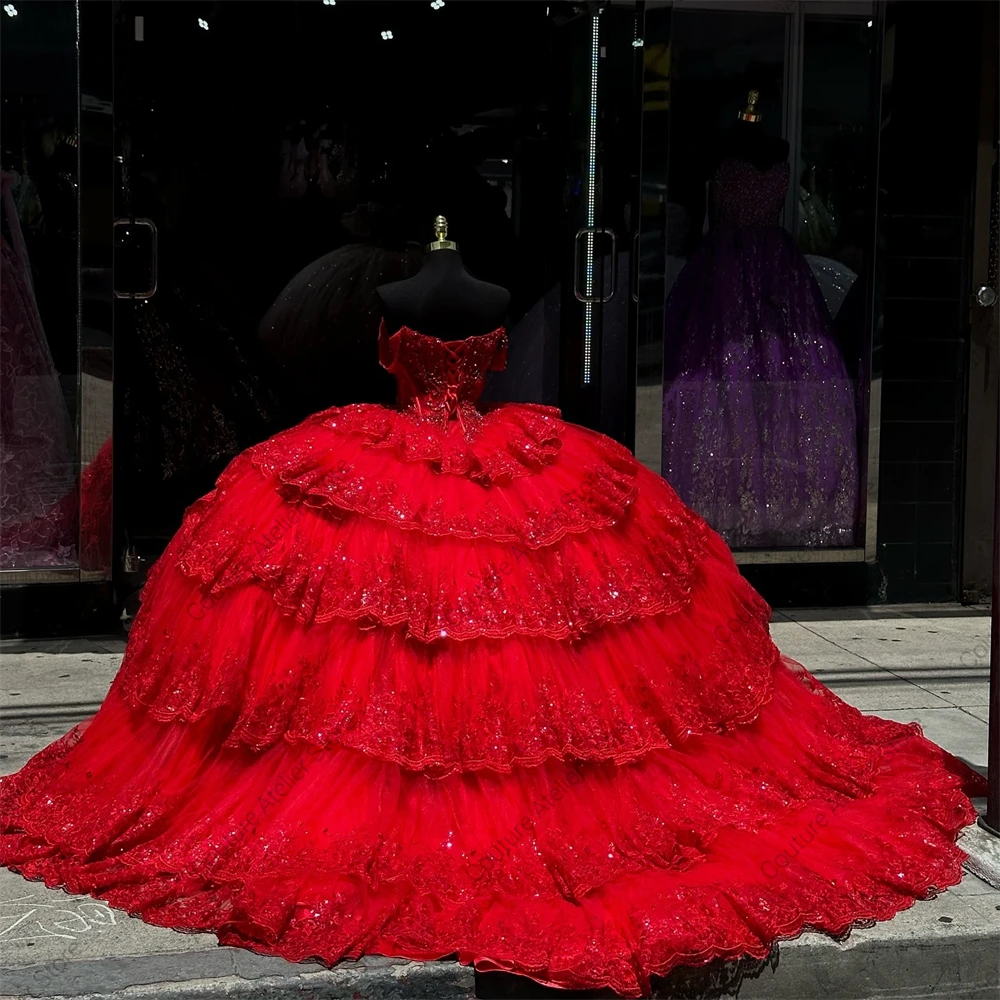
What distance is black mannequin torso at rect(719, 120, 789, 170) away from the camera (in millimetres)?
5488

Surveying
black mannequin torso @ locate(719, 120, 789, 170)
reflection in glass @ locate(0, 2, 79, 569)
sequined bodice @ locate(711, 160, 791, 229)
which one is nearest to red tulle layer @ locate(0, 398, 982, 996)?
reflection in glass @ locate(0, 2, 79, 569)

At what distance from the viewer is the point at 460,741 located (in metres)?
2.72

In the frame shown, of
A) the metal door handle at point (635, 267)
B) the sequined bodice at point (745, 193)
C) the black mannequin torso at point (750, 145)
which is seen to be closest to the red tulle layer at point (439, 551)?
the metal door handle at point (635, 267)

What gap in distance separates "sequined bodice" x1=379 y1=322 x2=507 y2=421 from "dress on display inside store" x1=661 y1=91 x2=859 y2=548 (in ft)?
7.73

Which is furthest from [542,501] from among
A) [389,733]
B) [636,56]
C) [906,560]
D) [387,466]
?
[906,560]

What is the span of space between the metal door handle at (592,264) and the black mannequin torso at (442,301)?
225 cm

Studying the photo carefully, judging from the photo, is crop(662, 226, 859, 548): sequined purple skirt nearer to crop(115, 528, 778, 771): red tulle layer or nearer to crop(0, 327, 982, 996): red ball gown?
crop(0, 327, 982, 996): red ball gown

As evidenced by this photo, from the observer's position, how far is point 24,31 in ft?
16.0

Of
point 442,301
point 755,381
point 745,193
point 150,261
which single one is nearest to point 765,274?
point 745,193

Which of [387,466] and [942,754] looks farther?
[942,754]

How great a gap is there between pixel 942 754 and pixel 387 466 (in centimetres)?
180

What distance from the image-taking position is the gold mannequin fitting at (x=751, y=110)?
5465 mm

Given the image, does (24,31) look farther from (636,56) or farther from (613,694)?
(613,694)

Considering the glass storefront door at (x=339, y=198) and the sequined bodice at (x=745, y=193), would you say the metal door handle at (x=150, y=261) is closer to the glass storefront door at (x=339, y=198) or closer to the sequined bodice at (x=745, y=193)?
the glass storefront door at (x=339, y=198)
